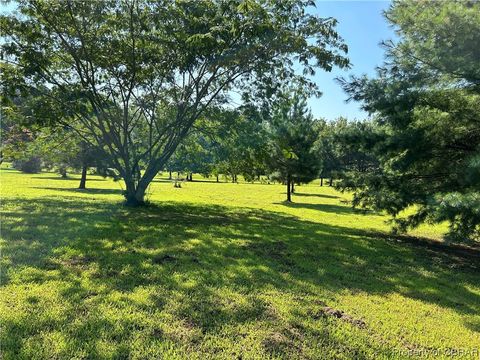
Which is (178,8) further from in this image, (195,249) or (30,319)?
(30,319)

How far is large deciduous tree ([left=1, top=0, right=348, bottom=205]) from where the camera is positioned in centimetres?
973

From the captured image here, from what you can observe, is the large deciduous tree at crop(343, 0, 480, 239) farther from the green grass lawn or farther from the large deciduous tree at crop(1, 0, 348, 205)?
the large deciduous tree at crop(1, 0, 348, 205)

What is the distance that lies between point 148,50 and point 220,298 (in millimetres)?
9286

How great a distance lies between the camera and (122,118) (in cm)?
1240

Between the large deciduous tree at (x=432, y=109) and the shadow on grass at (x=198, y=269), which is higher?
the large deciduous tree at (x=432, y=109)

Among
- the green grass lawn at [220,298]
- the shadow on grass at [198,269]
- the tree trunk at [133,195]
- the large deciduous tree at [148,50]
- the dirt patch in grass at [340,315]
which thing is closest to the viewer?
the green grass lawn at [220,298]

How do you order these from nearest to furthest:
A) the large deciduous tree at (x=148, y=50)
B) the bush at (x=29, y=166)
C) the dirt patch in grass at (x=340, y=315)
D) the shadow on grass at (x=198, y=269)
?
the shadow on grass at (x=198, y=269) < the dirt patch in grass at (x=340, y=315) < the large deciduous tree at (x=148, y=50) < the bush at (x=29, y=166)

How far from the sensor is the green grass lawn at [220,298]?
2830 millimetres

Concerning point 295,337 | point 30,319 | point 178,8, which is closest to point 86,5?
point 178,8

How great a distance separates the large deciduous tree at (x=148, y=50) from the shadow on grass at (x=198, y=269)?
4.05m

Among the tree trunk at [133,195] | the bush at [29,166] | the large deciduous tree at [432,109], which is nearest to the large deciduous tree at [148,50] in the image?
the tree trunk at [133,195]

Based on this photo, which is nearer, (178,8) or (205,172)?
(178,8)

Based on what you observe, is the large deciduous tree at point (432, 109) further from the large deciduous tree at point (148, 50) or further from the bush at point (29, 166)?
the bush at point (29, 166)

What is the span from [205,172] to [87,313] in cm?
1017
